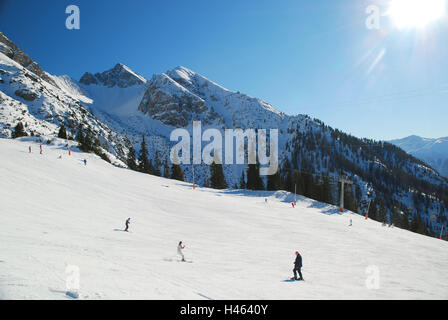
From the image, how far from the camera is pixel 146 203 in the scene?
1001 inches

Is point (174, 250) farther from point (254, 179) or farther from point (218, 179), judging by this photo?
point (218, 179)

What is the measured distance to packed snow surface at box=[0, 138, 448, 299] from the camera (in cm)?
782

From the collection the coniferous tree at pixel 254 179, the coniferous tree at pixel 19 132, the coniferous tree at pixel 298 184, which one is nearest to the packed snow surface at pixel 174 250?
the coniferous tree at pixel 254 179

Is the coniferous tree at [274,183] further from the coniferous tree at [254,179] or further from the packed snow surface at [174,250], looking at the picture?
the packed snow surface at [174,250]

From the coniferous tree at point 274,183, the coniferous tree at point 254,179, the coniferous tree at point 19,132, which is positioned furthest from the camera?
the coniferous tree at point 254,179

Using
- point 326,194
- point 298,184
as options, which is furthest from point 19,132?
point 326,194

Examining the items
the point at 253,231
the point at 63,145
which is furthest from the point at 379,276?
the point at 63,145

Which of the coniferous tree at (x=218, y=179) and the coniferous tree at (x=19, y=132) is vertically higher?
the coniferous tree at (x=19, y=132)

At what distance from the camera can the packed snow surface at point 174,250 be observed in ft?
25.7

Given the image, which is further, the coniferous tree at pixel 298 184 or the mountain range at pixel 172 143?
Answer: the mountain range at pixel 172 143

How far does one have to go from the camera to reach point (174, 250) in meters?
13.5

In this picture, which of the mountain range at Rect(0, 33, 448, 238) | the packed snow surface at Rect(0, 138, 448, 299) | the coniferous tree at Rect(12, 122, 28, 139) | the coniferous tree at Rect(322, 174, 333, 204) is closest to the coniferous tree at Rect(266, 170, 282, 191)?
the mountain range at Rect(0, 33, 448, 238)

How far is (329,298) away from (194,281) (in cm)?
545

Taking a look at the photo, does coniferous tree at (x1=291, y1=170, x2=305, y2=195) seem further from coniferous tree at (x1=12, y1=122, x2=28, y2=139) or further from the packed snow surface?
coniferous tree at (x1=12, y1=122, x2=28, y2=139)
